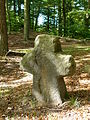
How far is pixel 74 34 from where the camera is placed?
23328 millimetres

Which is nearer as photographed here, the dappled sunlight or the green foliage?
the green foliage

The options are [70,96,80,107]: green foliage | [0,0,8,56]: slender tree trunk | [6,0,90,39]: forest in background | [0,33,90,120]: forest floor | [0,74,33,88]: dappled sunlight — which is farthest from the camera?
[6,0,90,39]: forest in background

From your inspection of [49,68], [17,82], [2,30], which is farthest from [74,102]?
[2,30]

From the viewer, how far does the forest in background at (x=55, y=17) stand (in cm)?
2072

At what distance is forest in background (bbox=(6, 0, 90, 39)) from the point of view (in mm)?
20717

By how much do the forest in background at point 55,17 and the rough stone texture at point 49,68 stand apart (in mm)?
10108

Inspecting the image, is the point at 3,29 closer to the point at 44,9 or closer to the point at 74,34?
the point at 74,34

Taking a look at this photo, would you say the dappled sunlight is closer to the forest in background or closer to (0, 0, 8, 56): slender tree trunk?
(0, 0, 8, 56): slender tree trunk

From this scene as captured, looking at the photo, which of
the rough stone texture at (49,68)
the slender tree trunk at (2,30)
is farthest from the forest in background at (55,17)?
the rough stone texture at (49,68)

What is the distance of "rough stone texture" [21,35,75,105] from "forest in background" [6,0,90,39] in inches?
398

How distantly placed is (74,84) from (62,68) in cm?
180

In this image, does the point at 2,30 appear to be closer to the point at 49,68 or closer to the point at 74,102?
the point at 49,68

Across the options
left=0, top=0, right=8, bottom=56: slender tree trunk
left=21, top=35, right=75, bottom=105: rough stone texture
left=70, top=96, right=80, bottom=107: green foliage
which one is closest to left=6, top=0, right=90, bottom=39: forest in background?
left=0, top=0, right=8, bottom=56: slender tree trunk

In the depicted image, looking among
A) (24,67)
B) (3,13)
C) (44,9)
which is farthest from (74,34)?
(24,67)
